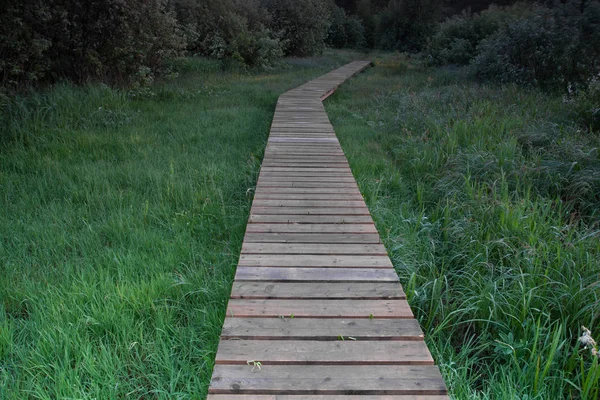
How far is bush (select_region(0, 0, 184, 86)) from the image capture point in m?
6.95

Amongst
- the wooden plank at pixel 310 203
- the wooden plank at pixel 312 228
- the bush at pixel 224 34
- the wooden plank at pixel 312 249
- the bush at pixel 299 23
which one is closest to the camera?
the wooden plank at pixel 312 249

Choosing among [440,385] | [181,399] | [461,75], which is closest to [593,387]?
[440,385]

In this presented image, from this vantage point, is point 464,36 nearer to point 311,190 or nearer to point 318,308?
point 311,190

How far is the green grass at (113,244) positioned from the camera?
6.68ft

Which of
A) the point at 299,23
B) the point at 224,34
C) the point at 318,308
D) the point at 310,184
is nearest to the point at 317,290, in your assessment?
the point at 318,308

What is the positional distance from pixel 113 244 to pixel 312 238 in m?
1.46

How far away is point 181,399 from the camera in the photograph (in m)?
1.84

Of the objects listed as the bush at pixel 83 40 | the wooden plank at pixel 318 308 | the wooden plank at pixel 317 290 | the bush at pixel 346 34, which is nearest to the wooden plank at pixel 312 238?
the wooden plank at pixel 317 290

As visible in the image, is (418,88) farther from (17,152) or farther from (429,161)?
(17,152)

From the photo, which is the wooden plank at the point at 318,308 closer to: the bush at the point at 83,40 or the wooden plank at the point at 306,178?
the wooden plank at the point at 306,178

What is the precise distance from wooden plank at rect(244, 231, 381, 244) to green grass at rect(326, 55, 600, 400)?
24cm

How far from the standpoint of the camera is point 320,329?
2.00 meters

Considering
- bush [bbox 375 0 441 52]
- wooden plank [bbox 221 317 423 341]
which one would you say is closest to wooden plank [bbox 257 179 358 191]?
wooden plank [bbox 221 317 423 341]

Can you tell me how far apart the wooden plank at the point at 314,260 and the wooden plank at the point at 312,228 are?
0.36m
